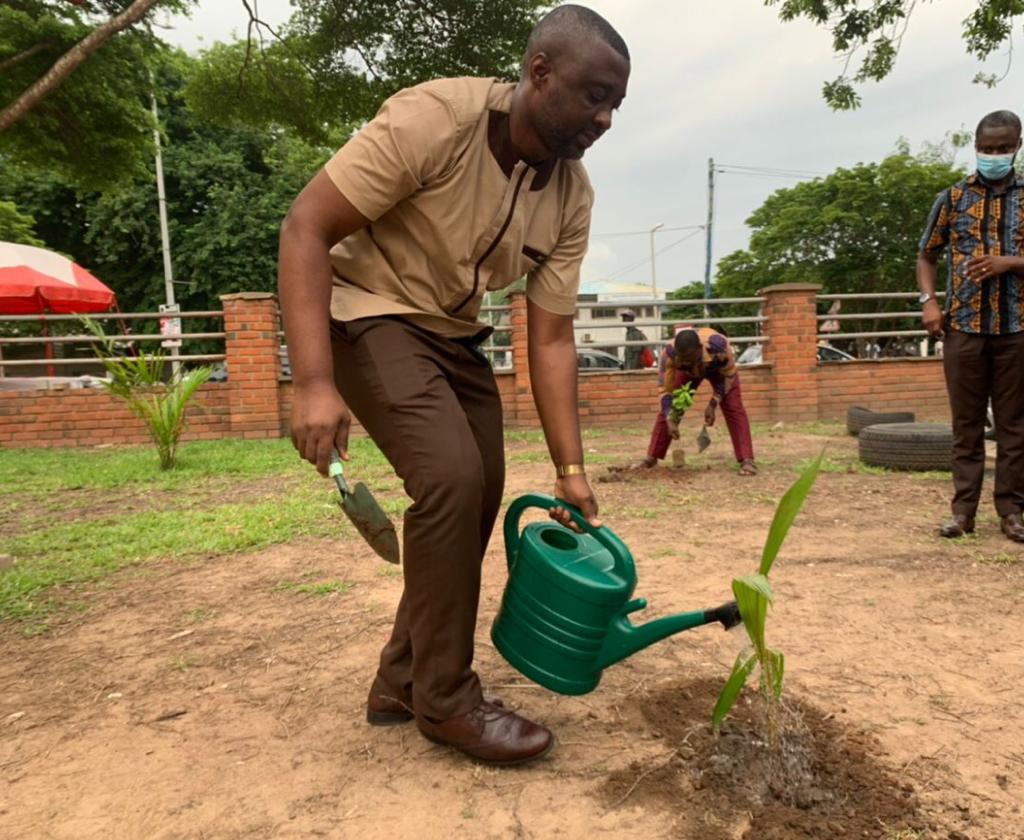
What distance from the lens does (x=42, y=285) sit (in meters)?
10.7

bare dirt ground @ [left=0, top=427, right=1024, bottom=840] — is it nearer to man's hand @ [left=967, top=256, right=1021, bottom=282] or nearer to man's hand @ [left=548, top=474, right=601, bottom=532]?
man's hand @ [left=548, top=474, right=601, bottom=532]

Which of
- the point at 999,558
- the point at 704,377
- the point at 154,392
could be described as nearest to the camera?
the point at 999,558

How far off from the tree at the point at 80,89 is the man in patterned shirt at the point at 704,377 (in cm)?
434

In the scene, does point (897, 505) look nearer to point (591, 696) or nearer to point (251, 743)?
point (591, 696)

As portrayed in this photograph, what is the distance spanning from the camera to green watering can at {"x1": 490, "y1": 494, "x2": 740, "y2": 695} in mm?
1731

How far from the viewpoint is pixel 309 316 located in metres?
1.64

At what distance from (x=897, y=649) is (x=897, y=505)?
2.59 meters

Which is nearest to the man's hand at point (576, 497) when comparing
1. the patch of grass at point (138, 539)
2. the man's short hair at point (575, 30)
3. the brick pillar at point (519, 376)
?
the man's short hair at point (575, 30)

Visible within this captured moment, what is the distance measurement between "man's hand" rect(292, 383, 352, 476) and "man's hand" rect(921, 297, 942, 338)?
10.5ft

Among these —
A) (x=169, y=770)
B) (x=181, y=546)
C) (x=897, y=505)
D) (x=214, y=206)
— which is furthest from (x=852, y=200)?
(x=169, y=770)

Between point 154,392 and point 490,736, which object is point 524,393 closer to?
point 154,392

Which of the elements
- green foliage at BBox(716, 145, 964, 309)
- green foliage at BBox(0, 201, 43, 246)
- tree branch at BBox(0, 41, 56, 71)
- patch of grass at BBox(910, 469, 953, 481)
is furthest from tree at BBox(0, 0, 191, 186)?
green foliage at BBox(716, 145, 964, 309)

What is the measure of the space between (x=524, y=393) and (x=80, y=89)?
5.39 meters

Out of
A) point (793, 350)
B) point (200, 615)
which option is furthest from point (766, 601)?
point (793, 350)
